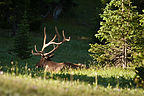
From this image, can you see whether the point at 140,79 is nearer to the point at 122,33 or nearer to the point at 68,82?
the point at 68,82

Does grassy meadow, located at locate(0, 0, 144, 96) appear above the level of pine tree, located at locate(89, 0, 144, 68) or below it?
below

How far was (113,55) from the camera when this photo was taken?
41.0 ft

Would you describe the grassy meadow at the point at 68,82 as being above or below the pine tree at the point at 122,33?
below

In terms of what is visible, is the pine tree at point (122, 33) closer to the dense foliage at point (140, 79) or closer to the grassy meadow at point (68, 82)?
the grassy meadow at point (68, 82)

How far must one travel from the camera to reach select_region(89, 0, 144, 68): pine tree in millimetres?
11758

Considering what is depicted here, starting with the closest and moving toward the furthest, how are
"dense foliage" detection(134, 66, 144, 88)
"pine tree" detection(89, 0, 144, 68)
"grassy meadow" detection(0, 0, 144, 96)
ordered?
"grassy meadow" detection(0, 0, 144, 96) → "dense foliage" detection(134, 66, 144, 88) → "pine tree" detection(89, 0, 144, 68)

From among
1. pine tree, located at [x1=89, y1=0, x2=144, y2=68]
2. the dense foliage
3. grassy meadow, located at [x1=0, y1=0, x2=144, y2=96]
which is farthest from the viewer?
pine tree, located at [x1=89, y1=0, x2=144, y2=68]

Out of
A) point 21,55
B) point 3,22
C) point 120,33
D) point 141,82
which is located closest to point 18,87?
point 141,82

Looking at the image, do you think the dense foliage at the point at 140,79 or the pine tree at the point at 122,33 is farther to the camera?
the pine tree at the point at 122,33

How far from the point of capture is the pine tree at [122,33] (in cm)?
1176

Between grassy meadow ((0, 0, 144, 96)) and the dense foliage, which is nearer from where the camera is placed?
grassy meadow ((0, 0, 144, 96))

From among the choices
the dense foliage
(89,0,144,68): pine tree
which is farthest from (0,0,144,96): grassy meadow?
(89,0,144,68): pine tree

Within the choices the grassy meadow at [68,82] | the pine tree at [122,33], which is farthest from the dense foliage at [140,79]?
the pine tree at [122,33]

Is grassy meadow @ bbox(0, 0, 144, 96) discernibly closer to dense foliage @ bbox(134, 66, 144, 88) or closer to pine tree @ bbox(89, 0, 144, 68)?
dense foliage @ bbox(134, 66, 144, 88)
